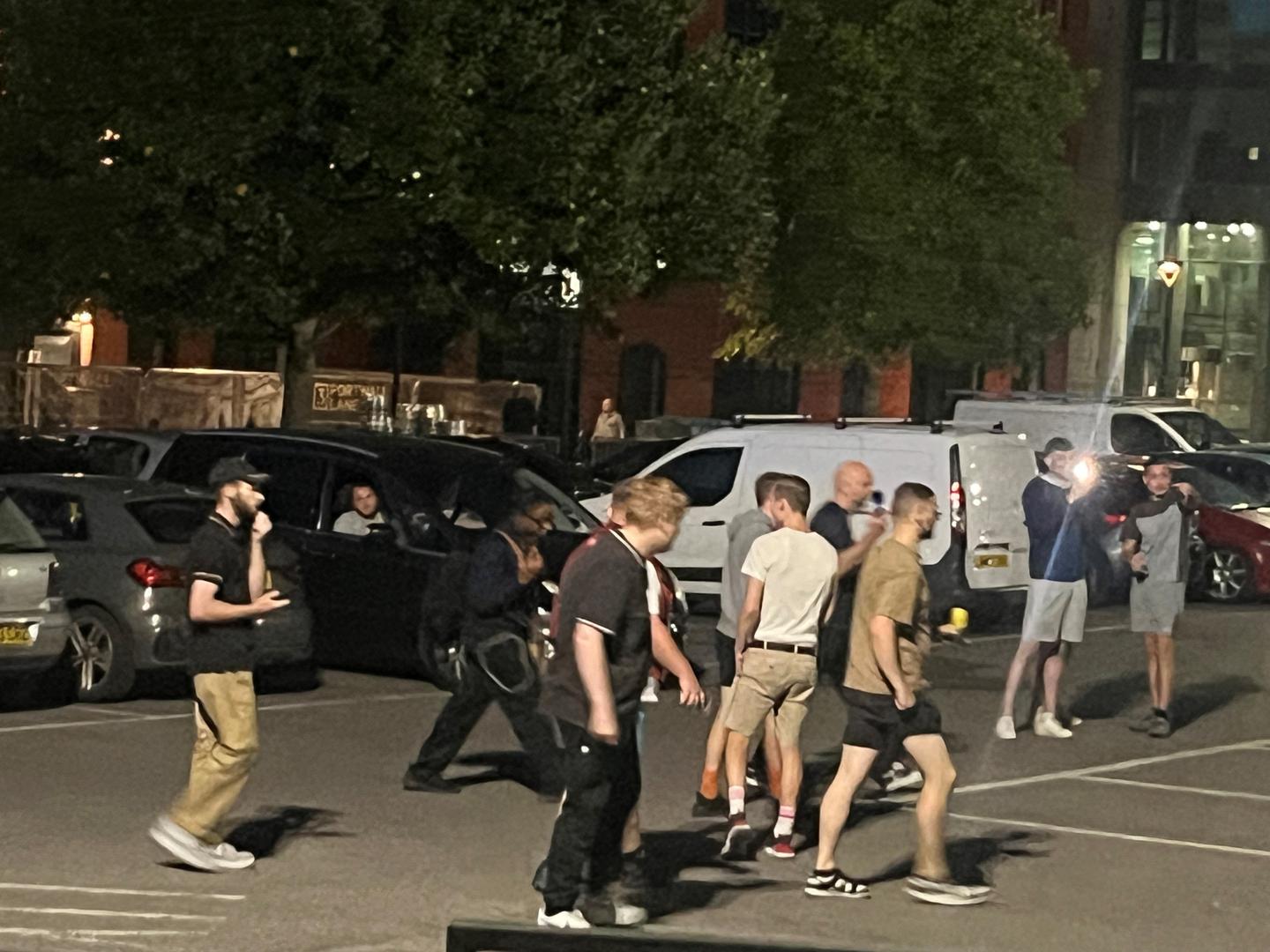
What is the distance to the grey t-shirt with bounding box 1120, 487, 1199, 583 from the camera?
15.8 metres

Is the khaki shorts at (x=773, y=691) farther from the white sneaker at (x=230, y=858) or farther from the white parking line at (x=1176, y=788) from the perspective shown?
the white parking line at (x=1176, y=788)

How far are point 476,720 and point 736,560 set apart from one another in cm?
146

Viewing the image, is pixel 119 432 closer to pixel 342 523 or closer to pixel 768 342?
pixel 342 523

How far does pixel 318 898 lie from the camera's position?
31.6ft

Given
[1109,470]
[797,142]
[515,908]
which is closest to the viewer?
[515,908]

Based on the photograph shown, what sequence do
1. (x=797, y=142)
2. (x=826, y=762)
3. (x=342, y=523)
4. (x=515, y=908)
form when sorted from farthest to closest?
(x=797, y=142) → (x=342, y=523) → (x=826, y=762) → (x=515, y=908)

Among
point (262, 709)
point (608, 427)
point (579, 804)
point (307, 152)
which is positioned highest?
point (307, 152)

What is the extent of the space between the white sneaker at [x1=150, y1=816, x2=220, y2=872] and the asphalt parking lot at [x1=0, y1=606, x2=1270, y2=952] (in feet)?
0.29

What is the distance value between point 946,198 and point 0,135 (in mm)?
17781

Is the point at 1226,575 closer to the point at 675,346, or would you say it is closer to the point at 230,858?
the point at 230,858

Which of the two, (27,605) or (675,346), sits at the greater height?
(675,346)

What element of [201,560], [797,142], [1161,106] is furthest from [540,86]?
[1161,106]

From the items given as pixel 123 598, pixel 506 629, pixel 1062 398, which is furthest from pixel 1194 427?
pixel 506 629

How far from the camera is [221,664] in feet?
32.9
